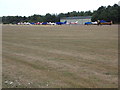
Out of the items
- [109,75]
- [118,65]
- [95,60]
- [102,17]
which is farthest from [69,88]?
[102,17]

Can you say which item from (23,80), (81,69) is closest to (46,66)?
(81,69)

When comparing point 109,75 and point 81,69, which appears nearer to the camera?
point 109,75

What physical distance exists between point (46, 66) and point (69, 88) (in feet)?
10.5

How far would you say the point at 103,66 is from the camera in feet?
29.6

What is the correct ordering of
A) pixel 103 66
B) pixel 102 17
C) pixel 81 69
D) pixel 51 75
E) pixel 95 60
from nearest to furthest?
1. pixel 51 75
2. pixel 81 69
3. pixel 103 66
4. pixel 95 60
5. pixel 102 17

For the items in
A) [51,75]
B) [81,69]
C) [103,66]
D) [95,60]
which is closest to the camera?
[51,75]

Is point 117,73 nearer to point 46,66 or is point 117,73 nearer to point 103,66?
point 103,66

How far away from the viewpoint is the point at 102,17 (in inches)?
4860

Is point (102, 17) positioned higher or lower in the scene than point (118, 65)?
higher

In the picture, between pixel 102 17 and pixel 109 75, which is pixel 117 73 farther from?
pixel 102 17

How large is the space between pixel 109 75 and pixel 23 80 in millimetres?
2875

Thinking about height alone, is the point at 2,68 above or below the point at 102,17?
below

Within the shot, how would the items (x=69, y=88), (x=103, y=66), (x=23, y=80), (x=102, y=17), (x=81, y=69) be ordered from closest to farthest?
1. (x=69, y=88)
2. (x=23, y=80)
3. (x=81, y=69)
4. (x=103, y=66)
5. (x=102, y=17)

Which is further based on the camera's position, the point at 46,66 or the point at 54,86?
the point at 46,66
